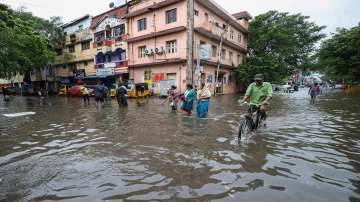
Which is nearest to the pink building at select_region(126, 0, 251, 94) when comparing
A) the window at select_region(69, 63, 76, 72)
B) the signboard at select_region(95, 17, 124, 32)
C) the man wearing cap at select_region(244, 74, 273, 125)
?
the signboard at select_region(95, 17, 124, 32)

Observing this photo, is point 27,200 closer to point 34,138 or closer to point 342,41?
point 34,138

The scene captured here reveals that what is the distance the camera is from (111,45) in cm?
3102

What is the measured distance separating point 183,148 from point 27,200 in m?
3.29

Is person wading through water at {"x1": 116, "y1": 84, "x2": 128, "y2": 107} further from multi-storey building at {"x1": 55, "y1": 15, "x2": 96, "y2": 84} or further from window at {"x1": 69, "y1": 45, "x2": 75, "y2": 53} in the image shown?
window at {"x1": 69, "y1": 45, "x2": 75, "y2": 53}

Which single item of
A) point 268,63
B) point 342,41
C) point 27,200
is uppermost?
point 342,41

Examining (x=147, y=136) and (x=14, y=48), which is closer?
(x=147, y=136)

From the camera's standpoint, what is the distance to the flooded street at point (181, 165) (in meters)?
3.48

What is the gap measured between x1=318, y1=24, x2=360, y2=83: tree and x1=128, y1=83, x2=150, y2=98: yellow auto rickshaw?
2194cm

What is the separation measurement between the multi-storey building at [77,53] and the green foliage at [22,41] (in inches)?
87.3

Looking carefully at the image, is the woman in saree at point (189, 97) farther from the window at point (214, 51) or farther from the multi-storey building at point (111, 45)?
the multi-storey building at point (111, 45)

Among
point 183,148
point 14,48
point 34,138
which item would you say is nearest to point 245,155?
point 183,148

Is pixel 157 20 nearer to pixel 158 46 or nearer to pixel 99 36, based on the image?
pixel 158 46

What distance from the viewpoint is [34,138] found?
711cm

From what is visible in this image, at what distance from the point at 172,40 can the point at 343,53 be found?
19.7 m
